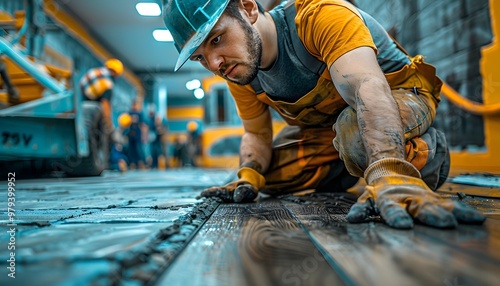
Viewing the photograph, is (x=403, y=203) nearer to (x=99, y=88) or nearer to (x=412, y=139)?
(x=412, y=139)

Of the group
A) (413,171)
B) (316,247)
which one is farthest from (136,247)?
(413,171)

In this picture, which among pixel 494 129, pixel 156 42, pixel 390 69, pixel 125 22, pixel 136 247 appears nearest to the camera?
pixel 136 247

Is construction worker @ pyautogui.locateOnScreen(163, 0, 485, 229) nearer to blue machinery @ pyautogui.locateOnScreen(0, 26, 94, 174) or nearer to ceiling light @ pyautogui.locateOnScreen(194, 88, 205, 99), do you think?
blue machinery @ pyautogui.locateOnScreen(0, 26, 94, 174)

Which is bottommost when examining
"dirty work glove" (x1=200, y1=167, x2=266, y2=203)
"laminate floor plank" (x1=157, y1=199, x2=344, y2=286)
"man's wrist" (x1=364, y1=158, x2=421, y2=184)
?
"laminate floor plank" (x1=157, y1=199, x2=344, y2=286)

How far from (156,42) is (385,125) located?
11589mm

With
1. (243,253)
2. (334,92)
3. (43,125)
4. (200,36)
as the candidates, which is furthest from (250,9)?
(43,125)

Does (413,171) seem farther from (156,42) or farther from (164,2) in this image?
(156,42)

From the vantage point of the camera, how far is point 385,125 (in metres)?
1.13

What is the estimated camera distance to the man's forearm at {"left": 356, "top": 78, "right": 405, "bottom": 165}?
1.12m

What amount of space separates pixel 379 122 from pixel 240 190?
773 mm

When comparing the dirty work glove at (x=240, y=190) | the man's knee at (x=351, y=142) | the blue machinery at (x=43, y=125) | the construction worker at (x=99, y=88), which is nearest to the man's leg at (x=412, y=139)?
the man's knee at (x=351, y=142)

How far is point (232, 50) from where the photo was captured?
140cm

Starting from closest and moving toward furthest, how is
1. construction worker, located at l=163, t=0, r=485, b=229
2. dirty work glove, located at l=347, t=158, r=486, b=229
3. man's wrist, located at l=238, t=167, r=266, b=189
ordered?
dirty work glove, located at l=347, t=158, r=486, b=229 → construction worker, located at l=163, t=0, r=485, b=229 → man's wrist, located at l=238, t=167, r=266, b=189

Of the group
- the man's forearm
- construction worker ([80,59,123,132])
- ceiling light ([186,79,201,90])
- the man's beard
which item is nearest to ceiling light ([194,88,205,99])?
ceiling light ([186,79,201,90])
